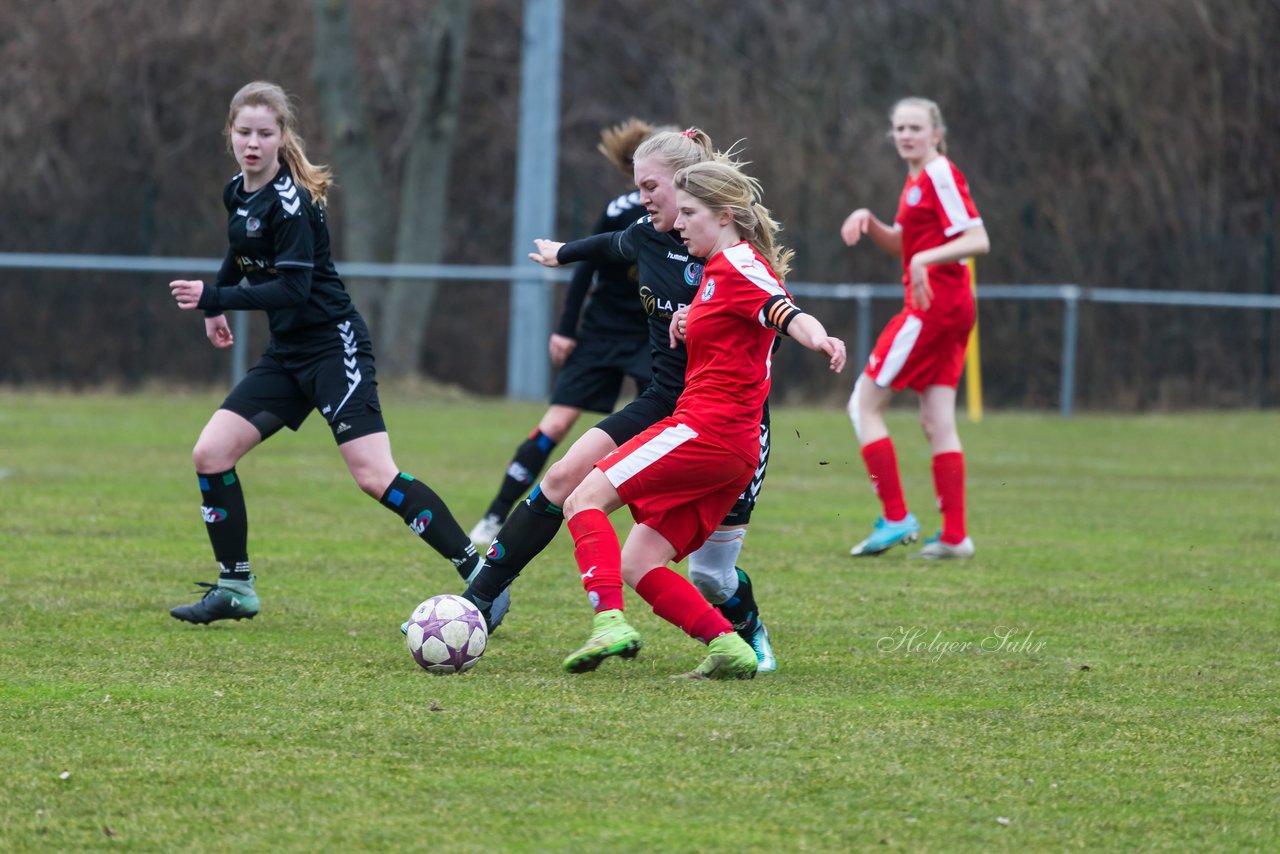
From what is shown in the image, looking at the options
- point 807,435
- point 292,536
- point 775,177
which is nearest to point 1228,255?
point 775,177

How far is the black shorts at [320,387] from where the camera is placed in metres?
5.89

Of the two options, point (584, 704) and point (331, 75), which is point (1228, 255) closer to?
point (331, 75)

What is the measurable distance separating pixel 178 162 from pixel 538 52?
602 cm

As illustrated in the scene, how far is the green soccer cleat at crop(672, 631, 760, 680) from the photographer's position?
4984mm

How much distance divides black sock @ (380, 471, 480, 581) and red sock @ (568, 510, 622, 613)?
2.91 feet

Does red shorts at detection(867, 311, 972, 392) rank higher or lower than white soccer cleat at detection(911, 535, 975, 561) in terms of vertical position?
higher

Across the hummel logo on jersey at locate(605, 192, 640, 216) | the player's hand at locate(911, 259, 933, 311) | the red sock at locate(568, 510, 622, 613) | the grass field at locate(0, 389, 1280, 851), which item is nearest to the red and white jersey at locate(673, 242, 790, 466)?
the red sock at locate(568, 510, 622, 613)

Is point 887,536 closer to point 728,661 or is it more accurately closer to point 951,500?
point 951,500

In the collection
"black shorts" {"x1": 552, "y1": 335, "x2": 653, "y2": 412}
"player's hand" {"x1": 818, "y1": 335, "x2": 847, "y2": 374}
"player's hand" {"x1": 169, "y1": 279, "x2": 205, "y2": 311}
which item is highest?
"player's hand" {"x1": 169, "y1": 279, "x2": 205, "y2": 311}

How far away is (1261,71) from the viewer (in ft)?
69.3

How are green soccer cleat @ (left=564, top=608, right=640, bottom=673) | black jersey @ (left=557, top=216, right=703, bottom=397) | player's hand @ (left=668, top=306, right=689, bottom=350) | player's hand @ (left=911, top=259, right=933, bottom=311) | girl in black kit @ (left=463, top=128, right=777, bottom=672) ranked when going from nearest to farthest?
green soccer cleat @ (left=564, top=608, right=640, bottom=673), player's hand @ (left=668, top=306, right=689, bottom=350), girl in black kit @ (left=463, top=128, right=777, bottom=672), black jersey @ (left=557, top=216, right=703, bottom=397), player's hand @ (left=911, top=259, right=933, bottom=311)

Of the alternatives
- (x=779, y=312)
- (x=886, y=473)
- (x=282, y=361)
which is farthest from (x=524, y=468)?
(x=779, y=312)

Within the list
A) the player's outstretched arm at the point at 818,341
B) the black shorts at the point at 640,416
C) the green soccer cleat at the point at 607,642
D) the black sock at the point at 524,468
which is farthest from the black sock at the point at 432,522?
the black sock at the point at 524,468

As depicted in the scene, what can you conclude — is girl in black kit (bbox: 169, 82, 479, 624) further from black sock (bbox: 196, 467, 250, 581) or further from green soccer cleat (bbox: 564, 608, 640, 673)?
green soccer cleat (bbox: 564, 608, 640, 673)
